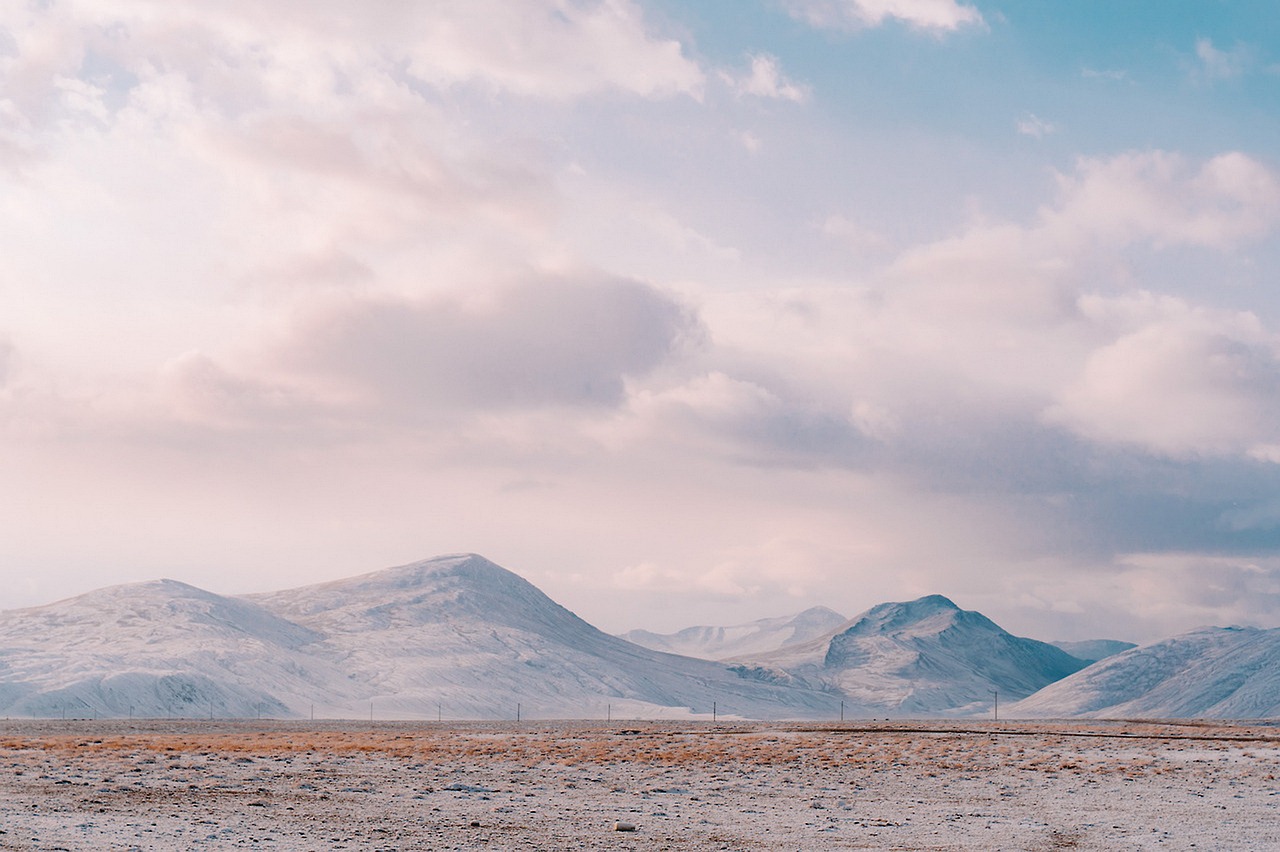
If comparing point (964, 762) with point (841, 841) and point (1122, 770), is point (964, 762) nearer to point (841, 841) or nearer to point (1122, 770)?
point (1122, 770)

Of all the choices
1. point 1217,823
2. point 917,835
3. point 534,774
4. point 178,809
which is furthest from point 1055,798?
point 178,809

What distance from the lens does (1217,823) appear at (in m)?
35.7

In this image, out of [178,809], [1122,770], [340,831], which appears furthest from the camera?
[1122,770]

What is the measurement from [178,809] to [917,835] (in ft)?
65.3

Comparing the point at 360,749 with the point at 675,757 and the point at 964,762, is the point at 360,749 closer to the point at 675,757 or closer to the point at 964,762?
the point at 675,757

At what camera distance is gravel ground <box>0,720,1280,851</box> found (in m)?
30.9

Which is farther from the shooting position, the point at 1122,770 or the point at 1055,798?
the point at 1122,770

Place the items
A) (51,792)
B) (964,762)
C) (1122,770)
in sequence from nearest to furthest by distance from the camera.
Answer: (51,792)
(1122,770)
(964,762)

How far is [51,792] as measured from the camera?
1474 inches

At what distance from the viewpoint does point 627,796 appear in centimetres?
4081

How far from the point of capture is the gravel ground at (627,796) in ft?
101

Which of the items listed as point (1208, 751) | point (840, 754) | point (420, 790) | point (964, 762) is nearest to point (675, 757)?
point (840, 754)

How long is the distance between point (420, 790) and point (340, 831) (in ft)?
33.2

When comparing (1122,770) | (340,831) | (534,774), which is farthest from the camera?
(1122,770)
